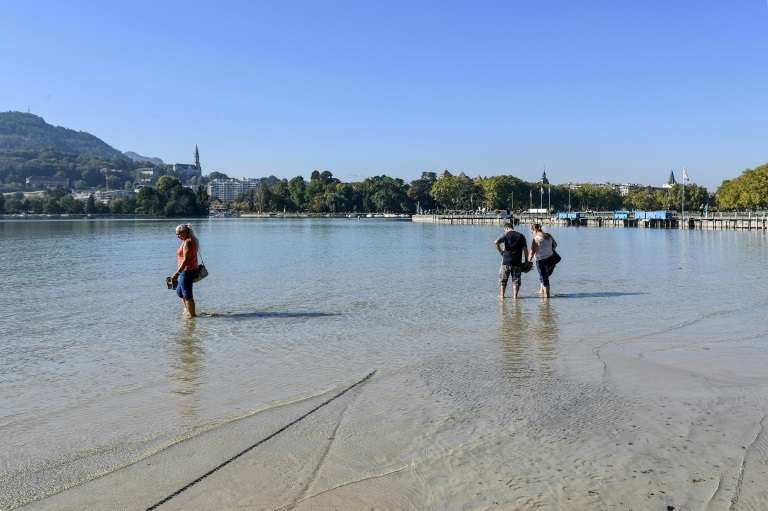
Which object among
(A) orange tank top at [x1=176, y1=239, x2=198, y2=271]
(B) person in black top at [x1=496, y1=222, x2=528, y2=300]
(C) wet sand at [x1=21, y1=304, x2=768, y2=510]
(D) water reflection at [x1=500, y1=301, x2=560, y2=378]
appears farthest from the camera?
(B) person in black top at [x1=496, y1=222, x2=528, y2=300]

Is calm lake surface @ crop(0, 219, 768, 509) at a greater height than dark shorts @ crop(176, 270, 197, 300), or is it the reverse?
dark shorts @ crop(176, 270, 197, 300)

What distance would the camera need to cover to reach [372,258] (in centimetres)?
3434

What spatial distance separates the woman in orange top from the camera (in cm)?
1373

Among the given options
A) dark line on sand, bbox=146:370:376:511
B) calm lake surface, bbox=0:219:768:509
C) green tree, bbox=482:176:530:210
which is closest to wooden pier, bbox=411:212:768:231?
green tree, bbox=482:176:530:210

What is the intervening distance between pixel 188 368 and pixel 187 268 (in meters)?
4.75

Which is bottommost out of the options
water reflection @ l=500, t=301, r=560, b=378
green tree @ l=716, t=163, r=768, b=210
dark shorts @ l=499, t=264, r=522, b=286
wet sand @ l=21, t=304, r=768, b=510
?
wet sand @ l=21, t=304, r=768, b=510

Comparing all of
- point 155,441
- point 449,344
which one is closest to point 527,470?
point 155,441

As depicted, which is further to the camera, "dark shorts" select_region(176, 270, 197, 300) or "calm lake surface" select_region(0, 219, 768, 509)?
"dark shorts" select_region(176, 270, 197, 300)

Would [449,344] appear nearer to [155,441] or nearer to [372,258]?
[155,441]

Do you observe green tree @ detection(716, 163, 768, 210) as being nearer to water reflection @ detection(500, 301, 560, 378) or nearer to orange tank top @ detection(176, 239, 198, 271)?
water reflection @ detection(500, 301, 560, 378)

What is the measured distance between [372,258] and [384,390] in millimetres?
26249

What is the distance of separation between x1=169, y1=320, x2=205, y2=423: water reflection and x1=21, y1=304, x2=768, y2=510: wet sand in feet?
3.07

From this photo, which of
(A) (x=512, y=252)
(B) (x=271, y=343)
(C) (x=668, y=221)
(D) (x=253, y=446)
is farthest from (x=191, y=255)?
(C) (x=668, y=221)

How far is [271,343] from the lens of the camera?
1130 cm
